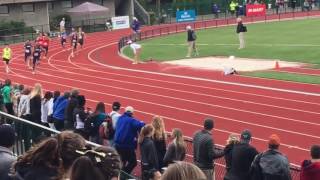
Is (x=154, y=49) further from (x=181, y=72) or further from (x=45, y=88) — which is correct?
(x=45, y=88)

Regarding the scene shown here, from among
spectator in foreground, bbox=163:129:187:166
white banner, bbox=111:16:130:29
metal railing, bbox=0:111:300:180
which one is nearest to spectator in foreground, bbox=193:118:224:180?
spectator in foreground, bbox=163:129:187:166

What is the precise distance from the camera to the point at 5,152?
667 cm

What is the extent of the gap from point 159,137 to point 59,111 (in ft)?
13.4

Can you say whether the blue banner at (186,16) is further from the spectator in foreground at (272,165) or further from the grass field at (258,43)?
the spectator in foreground at (272,165)

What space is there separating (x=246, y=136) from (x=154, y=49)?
32417mm

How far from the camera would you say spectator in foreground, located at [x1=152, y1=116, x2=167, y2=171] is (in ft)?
34.6

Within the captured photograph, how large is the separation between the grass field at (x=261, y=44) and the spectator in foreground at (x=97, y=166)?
19951mm

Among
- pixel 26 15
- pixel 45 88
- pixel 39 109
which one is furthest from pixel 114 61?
pixel 26 15

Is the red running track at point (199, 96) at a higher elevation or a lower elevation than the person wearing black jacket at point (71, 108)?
lower

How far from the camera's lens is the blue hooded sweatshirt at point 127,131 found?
439 inches

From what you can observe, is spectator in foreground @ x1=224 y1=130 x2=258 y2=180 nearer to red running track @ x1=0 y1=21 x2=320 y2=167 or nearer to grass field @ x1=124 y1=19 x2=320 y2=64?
red running track @ x1=0 y1=21 x2=320 y2=167

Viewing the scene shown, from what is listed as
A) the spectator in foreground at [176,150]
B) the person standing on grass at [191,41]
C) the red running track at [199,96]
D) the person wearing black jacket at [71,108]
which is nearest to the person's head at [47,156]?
the spectator in foreground at [176,150]

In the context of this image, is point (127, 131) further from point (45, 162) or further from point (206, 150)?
point (45, 162)

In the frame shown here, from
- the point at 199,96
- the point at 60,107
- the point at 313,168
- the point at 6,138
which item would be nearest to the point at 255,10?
the point at 199,96
